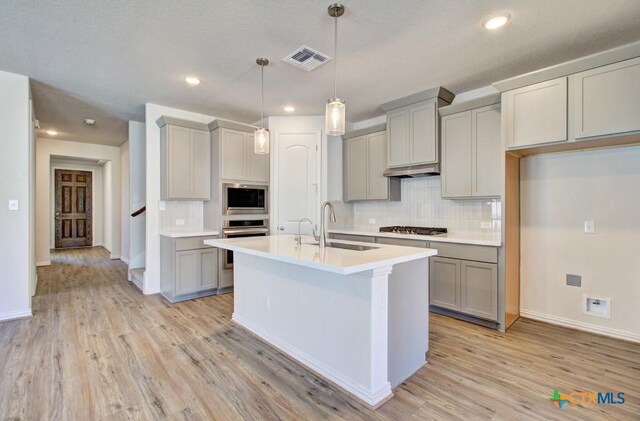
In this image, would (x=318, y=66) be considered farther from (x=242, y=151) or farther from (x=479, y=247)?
(x=479, y=247)

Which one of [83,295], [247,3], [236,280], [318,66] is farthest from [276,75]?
[83,295]

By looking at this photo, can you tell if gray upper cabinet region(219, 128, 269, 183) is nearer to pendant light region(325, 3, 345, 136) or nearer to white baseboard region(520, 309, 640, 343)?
pendant light region(325, 3, 345, 136)


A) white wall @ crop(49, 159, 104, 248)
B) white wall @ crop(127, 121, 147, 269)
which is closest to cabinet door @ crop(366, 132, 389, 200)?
white wall @ crop(127, 121, 147, 269)

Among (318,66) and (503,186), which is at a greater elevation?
(318,66)

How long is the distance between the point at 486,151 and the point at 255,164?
303 cm

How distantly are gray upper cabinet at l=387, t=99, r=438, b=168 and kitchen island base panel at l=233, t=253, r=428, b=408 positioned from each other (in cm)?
181

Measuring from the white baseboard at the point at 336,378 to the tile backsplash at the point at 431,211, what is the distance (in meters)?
2.40

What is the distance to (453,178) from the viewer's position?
11.9 feet

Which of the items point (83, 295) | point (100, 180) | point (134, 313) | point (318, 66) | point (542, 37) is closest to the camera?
point (542, 37)

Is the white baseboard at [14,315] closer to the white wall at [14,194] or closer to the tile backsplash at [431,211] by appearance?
the white wall at [14,194]

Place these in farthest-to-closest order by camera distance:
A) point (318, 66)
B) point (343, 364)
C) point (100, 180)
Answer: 1. point (100, 180)
2. point (318, 66)
3. point (343, 364)

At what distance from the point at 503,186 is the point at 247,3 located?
2.72 metres

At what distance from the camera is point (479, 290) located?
3.17 meters

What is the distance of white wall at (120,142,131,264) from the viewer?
651 cm
